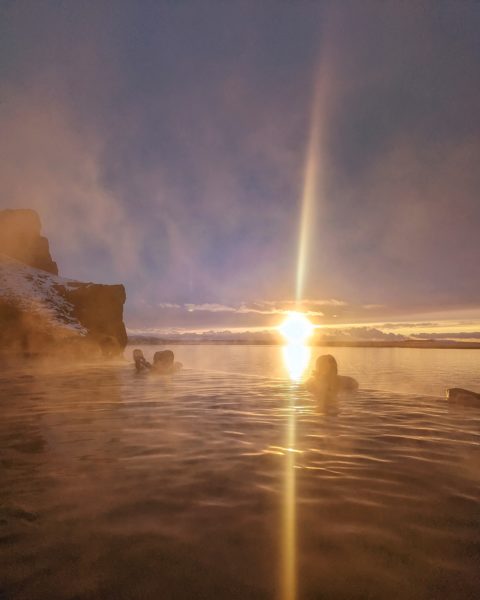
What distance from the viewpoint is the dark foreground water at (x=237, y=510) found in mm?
2660

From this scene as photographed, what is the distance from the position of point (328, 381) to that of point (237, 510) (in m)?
13.1

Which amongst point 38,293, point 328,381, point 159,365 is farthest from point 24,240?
point 328,381

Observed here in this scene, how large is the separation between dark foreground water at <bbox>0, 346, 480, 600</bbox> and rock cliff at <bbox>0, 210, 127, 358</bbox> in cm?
4756

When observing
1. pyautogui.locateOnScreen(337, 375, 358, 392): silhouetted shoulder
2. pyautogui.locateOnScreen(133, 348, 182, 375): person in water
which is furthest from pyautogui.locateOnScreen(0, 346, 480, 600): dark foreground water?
pyautogui.locateOnScreen(133, 348, 182, 375): person in water

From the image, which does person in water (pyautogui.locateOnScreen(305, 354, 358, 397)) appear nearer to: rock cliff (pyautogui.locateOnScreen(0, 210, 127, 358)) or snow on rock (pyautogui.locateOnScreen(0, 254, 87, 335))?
rock cliff (pyautogui.locateOnScreen(0, 210, 127, 358))

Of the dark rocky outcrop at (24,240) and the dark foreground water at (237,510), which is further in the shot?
the dark rocky outcrop at (24,240)

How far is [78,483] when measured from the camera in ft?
15.1

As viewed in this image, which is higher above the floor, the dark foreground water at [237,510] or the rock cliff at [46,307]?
the rock cliff at [46,307]

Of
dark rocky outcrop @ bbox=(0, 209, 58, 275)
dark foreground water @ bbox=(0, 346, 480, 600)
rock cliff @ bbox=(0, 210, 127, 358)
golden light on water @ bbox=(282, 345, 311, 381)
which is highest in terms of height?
dark rocky outcrop @ bbox=(0, 209, 58, 275)

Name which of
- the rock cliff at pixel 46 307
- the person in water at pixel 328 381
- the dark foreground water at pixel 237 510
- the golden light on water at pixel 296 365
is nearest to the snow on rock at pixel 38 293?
the rock cliff at pixel 46 307

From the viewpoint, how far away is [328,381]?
16016 millimetres

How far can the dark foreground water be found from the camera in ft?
8.73

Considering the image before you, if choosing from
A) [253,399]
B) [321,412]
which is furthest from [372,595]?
[253,399]

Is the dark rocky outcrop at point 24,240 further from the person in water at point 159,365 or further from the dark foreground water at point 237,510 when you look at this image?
the dark foreground water at point 237,510
